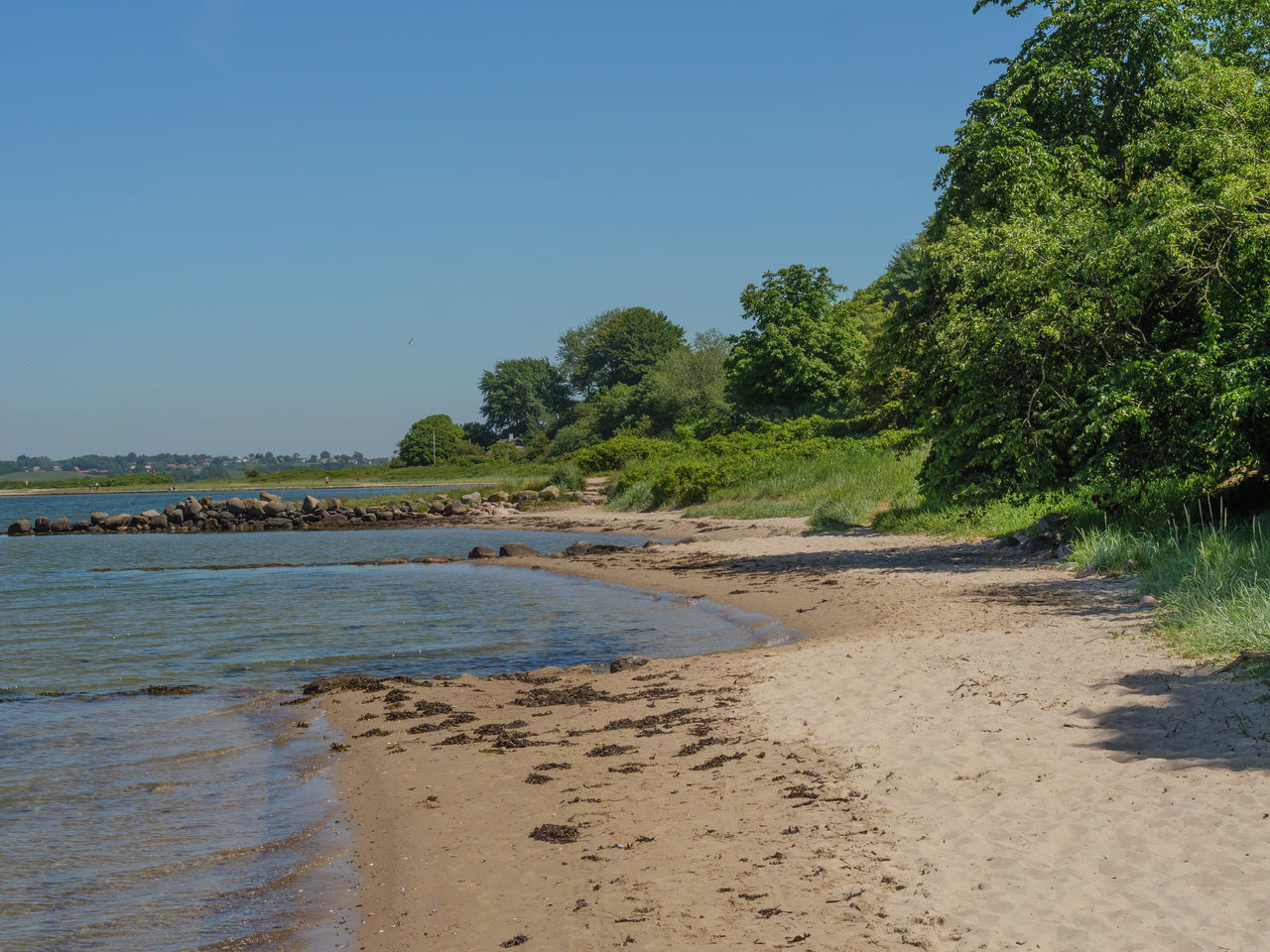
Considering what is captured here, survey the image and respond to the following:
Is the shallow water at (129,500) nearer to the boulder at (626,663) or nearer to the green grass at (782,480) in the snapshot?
the green grass at (782,480)

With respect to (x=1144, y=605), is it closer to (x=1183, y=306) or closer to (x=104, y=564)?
(x=1183, y=306)

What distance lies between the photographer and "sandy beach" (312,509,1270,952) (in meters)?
4.93

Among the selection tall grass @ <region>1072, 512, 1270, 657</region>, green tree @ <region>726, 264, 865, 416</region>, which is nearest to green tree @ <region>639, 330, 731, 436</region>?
green tree @ <region>726, 264, 865, 416</region>

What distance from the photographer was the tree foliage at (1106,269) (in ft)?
44.3

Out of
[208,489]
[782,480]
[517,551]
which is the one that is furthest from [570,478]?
[208,489]

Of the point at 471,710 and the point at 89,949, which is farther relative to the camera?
the point at 471,710

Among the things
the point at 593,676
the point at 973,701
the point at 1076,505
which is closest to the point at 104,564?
the point at 593,676

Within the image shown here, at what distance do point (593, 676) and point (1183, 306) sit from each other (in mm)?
10865

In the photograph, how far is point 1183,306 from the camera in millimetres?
15062

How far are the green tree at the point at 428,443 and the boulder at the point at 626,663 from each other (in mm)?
106269

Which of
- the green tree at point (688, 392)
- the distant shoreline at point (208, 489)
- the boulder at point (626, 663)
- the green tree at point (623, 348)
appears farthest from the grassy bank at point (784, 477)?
the green tree at point (623, 348)

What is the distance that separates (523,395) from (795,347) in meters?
76.1

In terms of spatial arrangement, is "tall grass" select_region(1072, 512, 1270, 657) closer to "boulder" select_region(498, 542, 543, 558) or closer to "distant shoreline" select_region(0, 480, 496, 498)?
"boulder" select_region(498, 542, 543, 558)

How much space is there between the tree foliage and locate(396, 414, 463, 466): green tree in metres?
101
